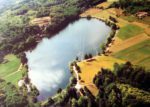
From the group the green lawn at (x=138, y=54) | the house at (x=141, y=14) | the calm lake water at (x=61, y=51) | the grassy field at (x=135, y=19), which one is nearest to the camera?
the green lawn at (x=138, y=54)

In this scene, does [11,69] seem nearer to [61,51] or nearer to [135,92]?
[61,51]

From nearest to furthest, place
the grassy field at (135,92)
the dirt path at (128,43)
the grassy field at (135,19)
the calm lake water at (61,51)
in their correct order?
the grassy field at (135,92), the calm lake water at (61,51), the dirt path at (128,43), the grassy field at (135,19)

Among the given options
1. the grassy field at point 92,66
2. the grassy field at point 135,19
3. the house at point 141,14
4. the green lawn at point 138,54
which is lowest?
the grassy field at point 92,66

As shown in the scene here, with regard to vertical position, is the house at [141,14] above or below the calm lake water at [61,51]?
above

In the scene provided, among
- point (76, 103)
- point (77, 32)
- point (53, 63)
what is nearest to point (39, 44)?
point (77, 32)

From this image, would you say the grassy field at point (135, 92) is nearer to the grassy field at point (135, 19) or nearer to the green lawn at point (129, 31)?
the green lawn at point (129, 31)

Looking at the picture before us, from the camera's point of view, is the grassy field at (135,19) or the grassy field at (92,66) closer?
the grassy field at (92,66)

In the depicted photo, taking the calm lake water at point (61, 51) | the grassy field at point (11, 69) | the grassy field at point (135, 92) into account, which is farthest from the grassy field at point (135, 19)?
the grassy field at point (135, 92)

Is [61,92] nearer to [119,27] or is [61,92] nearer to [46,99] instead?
[46,99]
